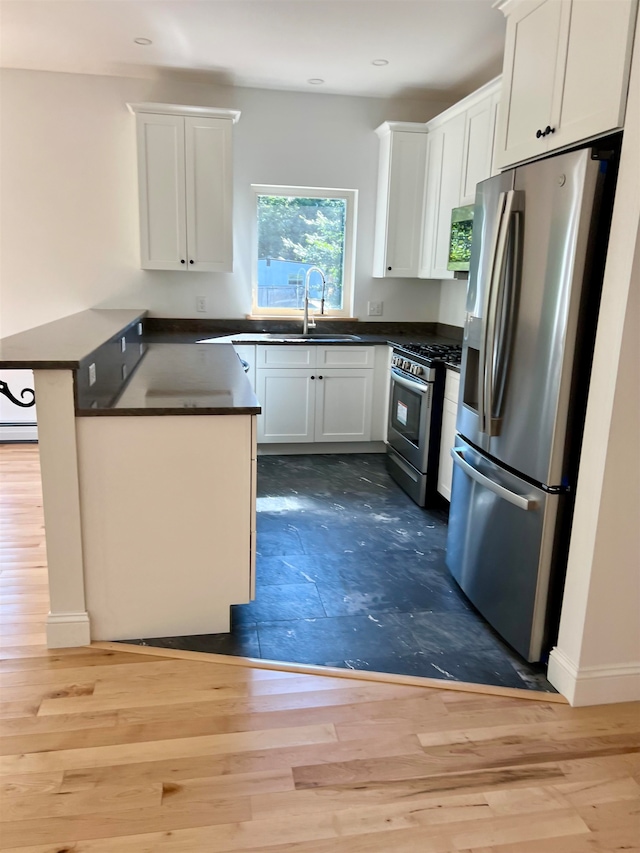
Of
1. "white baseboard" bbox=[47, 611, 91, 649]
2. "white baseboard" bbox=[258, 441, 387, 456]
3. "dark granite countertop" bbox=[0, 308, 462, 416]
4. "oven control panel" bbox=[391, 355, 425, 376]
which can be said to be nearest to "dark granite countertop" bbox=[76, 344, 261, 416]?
"dark granite countertop" bbox=[0, 308, 462, 416]

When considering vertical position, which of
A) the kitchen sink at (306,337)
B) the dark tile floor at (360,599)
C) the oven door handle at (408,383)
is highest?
the kitchen sink at (306,337)

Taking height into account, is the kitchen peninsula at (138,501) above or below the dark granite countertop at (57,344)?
below

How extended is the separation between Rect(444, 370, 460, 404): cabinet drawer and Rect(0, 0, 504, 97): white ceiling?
1851 mm

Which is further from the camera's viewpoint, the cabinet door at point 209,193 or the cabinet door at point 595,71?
the cabinet door at point 209,193

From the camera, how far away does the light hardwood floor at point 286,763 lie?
5.06 feet

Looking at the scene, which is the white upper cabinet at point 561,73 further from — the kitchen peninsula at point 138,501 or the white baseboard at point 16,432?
the white baseboard at point 16,432

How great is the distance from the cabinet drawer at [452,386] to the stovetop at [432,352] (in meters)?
0.08

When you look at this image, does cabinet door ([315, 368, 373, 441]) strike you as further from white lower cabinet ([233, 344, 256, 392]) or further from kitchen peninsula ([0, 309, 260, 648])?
kitchen peninsula ([0, 309, 260, 648])

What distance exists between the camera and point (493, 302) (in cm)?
232

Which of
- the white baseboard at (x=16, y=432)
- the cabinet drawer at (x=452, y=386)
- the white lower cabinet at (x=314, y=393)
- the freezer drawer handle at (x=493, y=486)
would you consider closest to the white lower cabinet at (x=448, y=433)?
the cabinet drawer at (x=452, y=386)

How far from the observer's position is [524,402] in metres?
2.20

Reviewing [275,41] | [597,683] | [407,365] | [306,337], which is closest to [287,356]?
[306,337]

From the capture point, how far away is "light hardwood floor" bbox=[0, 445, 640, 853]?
60.7 inches

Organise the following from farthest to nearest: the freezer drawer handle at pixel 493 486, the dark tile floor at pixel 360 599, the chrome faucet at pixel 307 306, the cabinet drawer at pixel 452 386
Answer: the chrome faucet at pixel 307 306
the cabinet drawer at pixel 452 386
the dark tile floor at pixel 360 599
the freezer drawer handle at pixel 493 486
